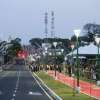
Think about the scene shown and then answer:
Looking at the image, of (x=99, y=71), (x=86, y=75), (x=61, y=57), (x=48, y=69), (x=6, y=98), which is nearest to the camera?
(x=6, y=98)

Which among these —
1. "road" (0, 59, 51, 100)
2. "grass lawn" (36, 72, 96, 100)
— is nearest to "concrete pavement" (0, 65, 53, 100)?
"road" (0, 59, 51, 100)

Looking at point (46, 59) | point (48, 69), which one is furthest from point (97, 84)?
point (46, 59)

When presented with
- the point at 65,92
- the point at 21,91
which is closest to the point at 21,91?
the point at 21,91

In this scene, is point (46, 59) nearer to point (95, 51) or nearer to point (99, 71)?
point (95, 51)

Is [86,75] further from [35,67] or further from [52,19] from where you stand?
[52,19]

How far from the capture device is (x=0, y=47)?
595 feet

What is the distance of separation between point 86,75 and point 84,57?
25.3m

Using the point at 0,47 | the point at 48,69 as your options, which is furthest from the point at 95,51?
the point at 0,47

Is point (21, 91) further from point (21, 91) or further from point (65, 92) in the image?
point (65, 92)

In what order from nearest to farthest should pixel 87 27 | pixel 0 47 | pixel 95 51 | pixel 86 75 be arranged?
pixel 86 75 < pixel 95 51 < pixel 87 27 < pixel 0 47

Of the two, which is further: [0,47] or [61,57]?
[0,47]

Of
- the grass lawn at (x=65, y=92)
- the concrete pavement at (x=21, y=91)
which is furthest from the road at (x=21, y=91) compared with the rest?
the grass lawn at (x=65, y=92)

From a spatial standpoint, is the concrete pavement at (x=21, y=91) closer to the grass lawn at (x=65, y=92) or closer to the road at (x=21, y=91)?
the road at (x=21, y=91)

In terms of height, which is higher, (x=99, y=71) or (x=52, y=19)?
(x=52, y=19)
